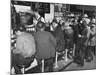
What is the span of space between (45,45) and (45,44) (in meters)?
0.01

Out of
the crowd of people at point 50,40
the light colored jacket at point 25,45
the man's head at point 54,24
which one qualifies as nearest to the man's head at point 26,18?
the crowd of people at point 50,40

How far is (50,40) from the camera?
1835 millimetres

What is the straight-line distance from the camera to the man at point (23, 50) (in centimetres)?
173

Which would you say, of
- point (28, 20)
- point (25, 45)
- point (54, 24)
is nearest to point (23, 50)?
point (25, 45)

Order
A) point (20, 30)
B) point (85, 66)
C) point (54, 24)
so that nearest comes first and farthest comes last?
point (20, 30) → point (54, 24) → point (85, 66)

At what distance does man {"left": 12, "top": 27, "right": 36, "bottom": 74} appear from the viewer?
173cm

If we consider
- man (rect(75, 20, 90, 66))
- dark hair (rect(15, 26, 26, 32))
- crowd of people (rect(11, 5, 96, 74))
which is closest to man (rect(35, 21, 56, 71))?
crowd of people (rect(11, 5, 96, 74))

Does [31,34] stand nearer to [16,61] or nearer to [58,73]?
[16,61]

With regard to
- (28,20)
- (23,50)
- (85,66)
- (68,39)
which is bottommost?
(85,66)

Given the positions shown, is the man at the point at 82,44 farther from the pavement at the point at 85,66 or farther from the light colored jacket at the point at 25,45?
the light colored jacket at the point at 25,45

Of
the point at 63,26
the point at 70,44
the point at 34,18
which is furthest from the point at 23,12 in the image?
the point at 70,44

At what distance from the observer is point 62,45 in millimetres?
1872

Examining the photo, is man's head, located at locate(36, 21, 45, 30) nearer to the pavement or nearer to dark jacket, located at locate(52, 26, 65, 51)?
dark jacket, located at locate(52, 26, 65, 51)

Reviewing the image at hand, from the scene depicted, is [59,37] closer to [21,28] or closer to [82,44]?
[82,44]
